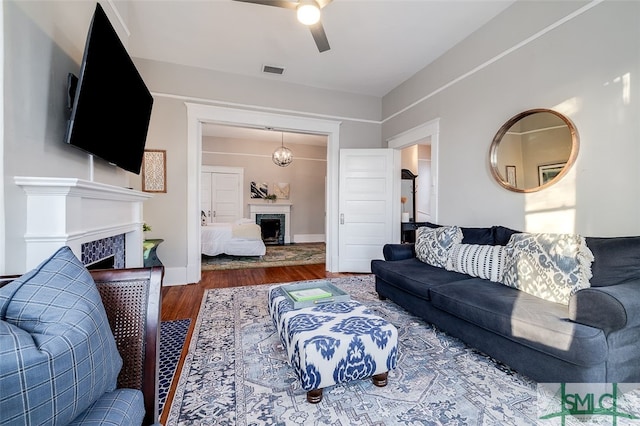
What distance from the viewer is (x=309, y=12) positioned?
83.8 inches

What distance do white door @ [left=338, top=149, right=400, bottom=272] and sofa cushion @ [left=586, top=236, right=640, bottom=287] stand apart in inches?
108

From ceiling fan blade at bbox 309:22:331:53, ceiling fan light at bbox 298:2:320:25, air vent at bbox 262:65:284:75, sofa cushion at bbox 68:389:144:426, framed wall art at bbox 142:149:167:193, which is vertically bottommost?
sofa cushion at bbox 68:389:144:426

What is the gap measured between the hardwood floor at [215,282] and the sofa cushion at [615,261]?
9.16ft

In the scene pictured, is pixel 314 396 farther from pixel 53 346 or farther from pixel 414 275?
pixel 414 275

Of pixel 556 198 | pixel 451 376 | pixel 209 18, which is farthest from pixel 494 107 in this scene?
pixel 209 18

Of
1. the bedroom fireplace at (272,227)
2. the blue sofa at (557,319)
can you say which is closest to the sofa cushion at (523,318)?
the blue sofa at (557,319)

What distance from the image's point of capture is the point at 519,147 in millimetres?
2635

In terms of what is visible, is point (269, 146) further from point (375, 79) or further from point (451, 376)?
point (451, 376)

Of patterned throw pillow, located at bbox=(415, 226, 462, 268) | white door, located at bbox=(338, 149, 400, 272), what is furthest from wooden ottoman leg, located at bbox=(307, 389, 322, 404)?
white door, located at bbox=(338, 149, 400, 272)

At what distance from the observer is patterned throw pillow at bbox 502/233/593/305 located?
1770 millimetres

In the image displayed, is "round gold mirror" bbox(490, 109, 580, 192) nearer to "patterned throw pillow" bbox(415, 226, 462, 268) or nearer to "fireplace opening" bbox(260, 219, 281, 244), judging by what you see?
"patterned throw pillow" bbox(415, 226, 462, 268)

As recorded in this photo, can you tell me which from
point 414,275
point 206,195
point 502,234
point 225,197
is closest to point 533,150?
point 502,234

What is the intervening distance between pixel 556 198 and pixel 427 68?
244 cm

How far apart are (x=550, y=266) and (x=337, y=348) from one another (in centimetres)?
158
